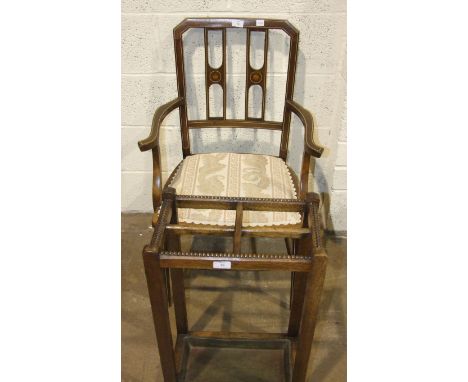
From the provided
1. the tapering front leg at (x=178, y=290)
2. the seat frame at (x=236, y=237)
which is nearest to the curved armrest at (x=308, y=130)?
the seat frame at (x=236, y=237)

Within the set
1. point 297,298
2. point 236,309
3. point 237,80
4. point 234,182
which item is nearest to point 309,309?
point 297,298

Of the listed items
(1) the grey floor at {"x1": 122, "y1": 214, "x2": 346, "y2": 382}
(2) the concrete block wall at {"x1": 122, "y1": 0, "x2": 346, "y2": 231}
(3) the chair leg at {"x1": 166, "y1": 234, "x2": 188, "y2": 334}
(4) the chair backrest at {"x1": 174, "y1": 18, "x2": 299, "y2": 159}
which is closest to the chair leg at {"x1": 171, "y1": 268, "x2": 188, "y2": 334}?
(3) the chair leg at {"x1": 166, "y1": 234, "x2": 188, "y2": 334}

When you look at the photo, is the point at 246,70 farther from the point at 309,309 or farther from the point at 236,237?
the point at 309,309

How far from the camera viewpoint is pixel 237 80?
6.75ft

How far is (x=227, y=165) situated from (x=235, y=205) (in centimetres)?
41

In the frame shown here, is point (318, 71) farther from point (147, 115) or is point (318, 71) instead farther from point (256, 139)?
point (147, 115)

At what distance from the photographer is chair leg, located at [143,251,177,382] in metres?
1.17

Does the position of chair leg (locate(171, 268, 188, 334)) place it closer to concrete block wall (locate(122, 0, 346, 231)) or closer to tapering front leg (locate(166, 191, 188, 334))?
tapering front leg (locate(166, 191, 188, 334))

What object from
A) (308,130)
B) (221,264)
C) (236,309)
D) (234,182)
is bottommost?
(236,309)

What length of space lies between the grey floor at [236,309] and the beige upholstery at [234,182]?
0.60 metres

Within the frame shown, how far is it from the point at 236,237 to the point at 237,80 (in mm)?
991

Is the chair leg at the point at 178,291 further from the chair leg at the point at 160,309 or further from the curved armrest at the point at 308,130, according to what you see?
the curved armrest at the point at 308,130

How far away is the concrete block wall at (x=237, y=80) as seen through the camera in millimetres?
1914

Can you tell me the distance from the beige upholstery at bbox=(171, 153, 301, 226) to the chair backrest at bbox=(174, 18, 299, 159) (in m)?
0.15
